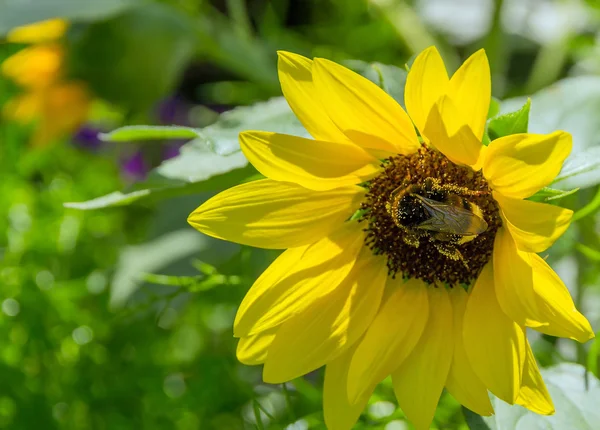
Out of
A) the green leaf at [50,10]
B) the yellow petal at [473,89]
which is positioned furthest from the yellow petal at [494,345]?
the green leaf at [50,10]

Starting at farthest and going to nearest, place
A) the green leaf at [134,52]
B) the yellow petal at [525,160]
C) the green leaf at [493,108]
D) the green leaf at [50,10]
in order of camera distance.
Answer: the green leaf at [134,52] → the green leaf at [50,10] → the green leaf at [493,108] → the yellow petal at [525,160]

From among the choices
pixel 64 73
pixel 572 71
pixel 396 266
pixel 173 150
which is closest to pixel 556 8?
pixel 572 71

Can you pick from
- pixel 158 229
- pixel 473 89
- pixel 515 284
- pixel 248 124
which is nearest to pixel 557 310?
pixel 515 284

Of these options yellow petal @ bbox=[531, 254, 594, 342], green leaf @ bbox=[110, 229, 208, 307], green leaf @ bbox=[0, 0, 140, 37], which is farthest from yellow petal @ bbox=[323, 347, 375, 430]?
green leaf @ bbox=[0, 0, 140, 37]

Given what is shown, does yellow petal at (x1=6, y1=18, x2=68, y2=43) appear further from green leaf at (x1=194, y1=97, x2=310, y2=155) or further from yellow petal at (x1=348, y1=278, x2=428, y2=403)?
yellow petal at (x1=348, y1=278, x2=428, y2=403)

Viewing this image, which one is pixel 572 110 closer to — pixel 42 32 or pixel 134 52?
pixel 134 52

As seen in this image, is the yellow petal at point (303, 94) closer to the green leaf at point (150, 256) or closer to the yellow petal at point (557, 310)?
the yellow petal at point (557, 310)
